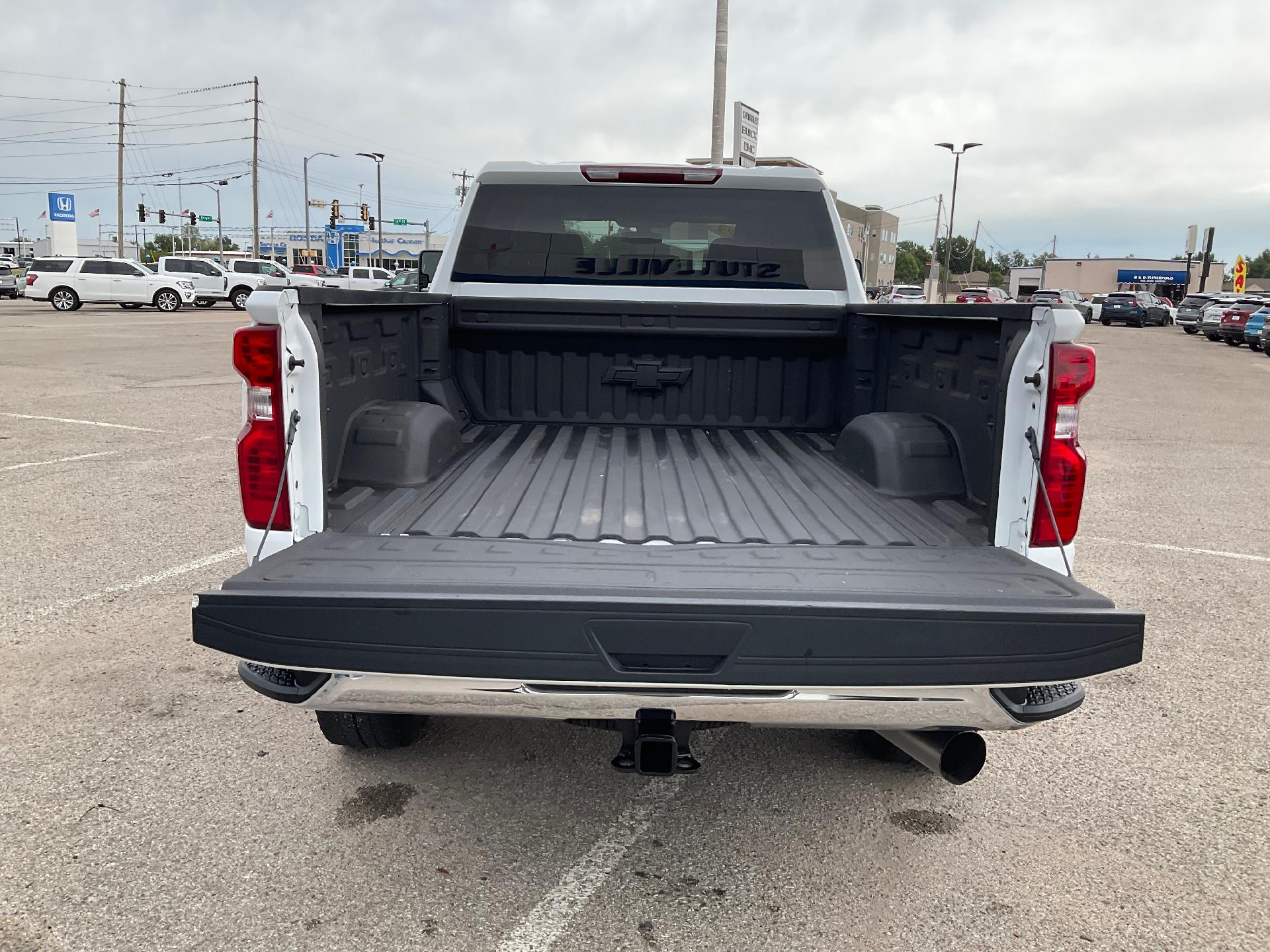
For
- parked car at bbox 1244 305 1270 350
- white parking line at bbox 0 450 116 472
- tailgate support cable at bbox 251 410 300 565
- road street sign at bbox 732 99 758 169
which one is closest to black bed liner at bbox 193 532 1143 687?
tailgate support cable at bbox 251 410 300 565

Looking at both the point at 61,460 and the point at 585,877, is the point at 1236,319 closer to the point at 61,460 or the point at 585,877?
the point at 61,460

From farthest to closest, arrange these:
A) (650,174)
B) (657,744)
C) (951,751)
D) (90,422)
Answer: (90,422)
(650,174)
(951,751)
(657,744)

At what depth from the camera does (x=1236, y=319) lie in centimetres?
3005

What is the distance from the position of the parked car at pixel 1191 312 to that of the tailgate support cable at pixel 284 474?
42553 mm

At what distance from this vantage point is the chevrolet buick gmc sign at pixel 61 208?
229 ft

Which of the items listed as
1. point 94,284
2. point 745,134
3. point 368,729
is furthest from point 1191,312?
point 368,729

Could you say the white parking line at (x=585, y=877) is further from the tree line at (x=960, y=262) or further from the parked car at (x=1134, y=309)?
the tree line at (x=960, y=262)

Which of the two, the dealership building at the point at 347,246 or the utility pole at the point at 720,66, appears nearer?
the utility pole at the point at 720,66

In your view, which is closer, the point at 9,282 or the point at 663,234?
the point at 663,234

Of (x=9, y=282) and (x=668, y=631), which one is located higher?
(x=9, y=282)

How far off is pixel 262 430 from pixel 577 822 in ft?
5.12

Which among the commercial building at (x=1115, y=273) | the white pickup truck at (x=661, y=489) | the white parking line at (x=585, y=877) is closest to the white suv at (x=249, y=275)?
the white pickup truck at (x=661, y=489)

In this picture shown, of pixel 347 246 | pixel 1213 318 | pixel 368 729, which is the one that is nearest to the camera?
pixel 368 729

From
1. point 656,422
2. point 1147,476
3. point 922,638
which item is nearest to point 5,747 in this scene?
point 656,422
